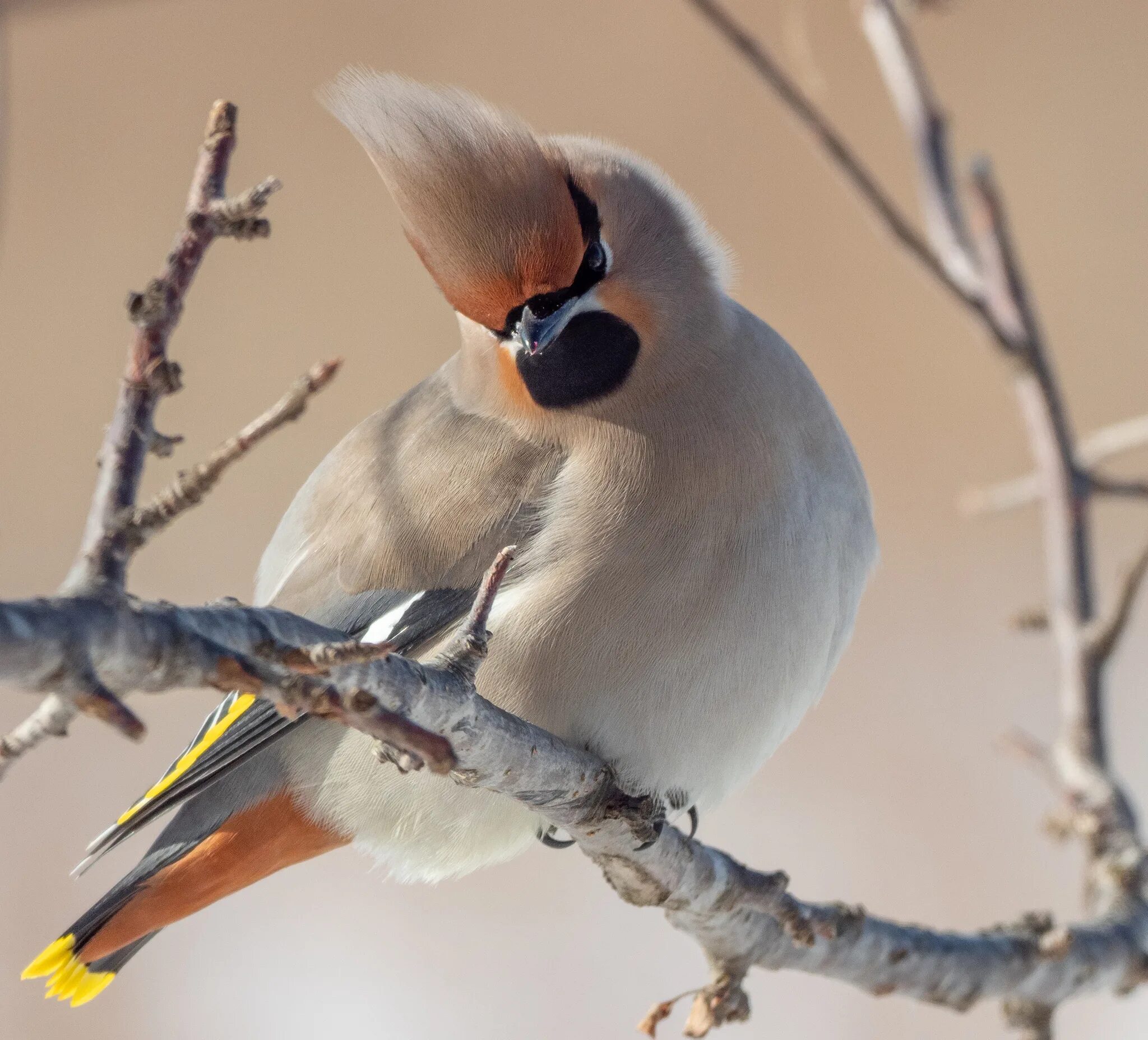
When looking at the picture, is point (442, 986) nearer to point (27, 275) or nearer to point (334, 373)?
point (27, 275)

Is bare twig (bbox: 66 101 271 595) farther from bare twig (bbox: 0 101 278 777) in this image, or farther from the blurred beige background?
the blurred beige background

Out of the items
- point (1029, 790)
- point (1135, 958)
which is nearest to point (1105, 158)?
point (1029, 790)

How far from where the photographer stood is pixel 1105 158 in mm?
3570

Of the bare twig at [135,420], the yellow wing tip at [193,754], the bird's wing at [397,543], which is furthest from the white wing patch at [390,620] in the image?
the bare twig at [135,420]

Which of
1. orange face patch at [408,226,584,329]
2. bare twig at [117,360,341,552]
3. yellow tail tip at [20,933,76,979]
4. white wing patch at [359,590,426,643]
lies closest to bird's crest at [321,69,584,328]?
orange face patch at [408,226,584,329]

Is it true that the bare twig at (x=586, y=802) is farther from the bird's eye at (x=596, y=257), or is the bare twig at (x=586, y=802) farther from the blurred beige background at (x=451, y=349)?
the blurred beige background at (x=451, y=349)

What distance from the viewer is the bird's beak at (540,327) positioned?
4.76ft

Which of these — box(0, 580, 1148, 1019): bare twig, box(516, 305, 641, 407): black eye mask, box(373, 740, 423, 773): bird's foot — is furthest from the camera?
box(516, 305, 641, 407): black eye mask

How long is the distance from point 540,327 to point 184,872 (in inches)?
30.3

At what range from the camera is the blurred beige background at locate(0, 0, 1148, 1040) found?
3521 mm

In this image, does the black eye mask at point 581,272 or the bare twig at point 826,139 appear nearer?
the black eye mask at point 581,272

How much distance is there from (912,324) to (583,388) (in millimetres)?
2314

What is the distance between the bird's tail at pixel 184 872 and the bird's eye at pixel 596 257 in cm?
71

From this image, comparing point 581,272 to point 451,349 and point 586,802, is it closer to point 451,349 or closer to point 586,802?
point 586,802
